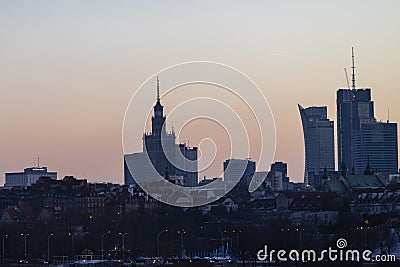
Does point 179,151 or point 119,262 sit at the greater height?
point 179,151

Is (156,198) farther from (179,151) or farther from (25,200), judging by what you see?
(179,151)

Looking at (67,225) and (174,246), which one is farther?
(67,225)

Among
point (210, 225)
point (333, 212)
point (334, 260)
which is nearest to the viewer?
point (334, 260)

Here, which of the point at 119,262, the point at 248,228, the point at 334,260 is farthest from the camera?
the point at 248,228

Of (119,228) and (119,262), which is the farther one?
(119,228)

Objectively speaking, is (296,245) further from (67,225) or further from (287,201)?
(287,201)

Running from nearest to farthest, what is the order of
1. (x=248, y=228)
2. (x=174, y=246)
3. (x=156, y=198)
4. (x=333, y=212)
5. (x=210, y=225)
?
1. (x=174, y=246)
2. (x=248, y=228)
3. (x=210, y=225)
4. (x=333, y=212)
5. (x=156, y=198)

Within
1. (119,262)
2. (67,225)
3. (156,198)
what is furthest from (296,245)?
(156,198)

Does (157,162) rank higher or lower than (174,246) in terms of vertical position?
higher

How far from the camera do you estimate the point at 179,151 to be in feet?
509

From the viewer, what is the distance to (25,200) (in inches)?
4670

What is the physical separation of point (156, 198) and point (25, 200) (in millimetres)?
10478

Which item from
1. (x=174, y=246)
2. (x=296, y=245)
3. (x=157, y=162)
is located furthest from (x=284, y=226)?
(x=157, y=162)

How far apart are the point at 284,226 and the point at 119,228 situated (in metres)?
9.69
